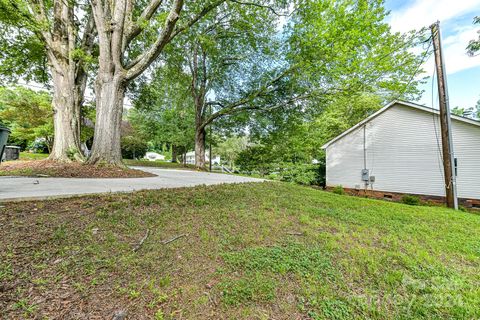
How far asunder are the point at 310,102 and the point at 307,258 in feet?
34.0

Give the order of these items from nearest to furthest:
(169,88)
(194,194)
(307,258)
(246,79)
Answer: (307,258) < (194,194) < (246,79) < (169,88)

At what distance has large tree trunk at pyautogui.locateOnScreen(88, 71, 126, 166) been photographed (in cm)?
552

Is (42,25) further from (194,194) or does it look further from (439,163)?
(439,163)

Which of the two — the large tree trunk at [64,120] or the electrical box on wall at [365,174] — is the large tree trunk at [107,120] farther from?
the electrical box on wall at [365,174]

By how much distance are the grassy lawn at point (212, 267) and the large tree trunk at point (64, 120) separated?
5.32m

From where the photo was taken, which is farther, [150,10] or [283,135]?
[283,135]

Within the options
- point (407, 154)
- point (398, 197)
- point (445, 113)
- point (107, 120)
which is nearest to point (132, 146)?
point (107, 120)

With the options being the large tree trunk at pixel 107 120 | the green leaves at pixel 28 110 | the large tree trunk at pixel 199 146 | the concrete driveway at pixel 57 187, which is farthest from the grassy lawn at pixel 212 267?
the green leaves at pixel 28 110

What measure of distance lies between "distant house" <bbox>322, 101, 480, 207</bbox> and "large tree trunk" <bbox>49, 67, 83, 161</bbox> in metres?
13.6

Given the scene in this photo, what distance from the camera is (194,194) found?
3.75m

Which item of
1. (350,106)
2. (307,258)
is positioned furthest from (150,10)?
(350,106)

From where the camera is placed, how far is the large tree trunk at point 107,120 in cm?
552

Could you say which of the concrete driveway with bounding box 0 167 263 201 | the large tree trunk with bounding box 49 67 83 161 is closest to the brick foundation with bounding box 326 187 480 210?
the concrete driveway with bounding box 0 167 263 201

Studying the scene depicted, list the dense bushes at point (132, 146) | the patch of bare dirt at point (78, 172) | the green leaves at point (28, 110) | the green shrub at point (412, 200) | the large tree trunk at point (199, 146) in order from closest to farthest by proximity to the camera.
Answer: the patch of bare dirt at point (78, 172)
the green shrub at point (412, 200)
the green leaves at point (28, 110)
the large tree trunk at point (199, 146)
the dense bushes at point (132, 146)
